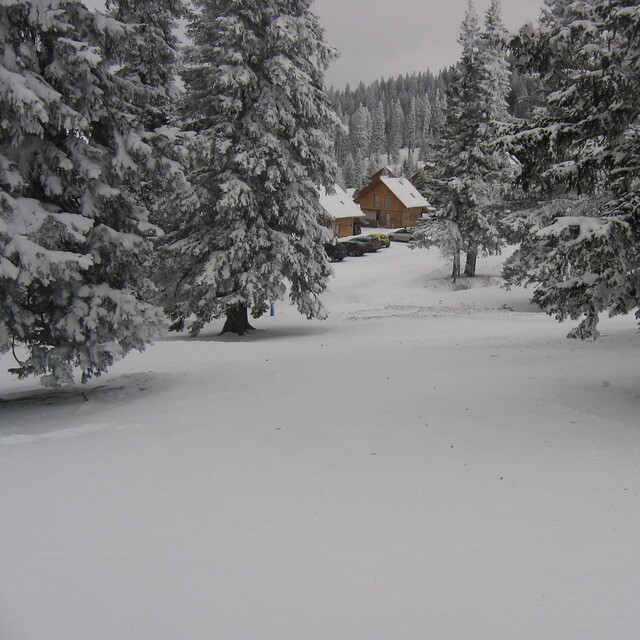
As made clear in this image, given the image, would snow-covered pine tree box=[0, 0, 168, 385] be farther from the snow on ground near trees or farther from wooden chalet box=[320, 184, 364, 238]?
wooden chalet box=[320, 184, 364, 238]

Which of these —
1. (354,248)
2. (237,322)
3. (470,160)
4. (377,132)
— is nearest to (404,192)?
(354,248)

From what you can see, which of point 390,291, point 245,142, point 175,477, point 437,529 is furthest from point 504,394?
point 390,291

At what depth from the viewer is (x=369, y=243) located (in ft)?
167

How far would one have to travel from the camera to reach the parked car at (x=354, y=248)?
48375 mm

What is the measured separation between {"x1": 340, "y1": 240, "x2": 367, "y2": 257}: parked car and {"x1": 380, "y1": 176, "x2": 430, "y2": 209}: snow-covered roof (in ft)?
77.9

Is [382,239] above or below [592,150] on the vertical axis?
below

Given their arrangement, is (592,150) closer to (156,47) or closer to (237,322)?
(237,322)

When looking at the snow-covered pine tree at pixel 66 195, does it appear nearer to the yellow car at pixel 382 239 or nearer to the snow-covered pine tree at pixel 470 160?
the snow-covered pine tree at pixel 470 160

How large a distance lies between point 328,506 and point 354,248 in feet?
144

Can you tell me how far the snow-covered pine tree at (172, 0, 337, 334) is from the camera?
53.8 ft

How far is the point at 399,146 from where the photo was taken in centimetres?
15850

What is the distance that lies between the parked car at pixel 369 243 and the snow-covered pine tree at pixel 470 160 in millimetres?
15966

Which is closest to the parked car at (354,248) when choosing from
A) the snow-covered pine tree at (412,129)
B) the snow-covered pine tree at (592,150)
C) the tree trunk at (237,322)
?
the tree trunk at (237,322)

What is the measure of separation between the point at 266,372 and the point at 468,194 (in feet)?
78.8
